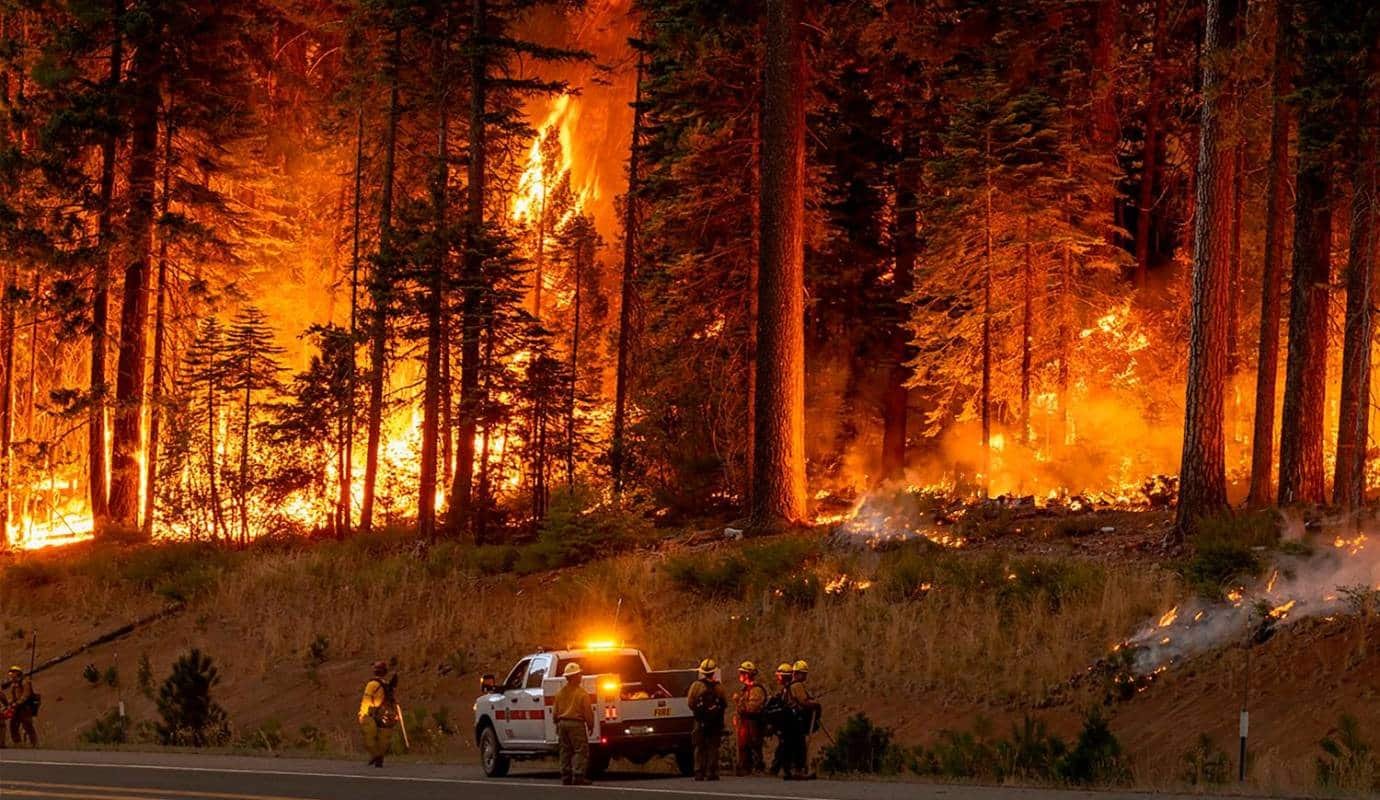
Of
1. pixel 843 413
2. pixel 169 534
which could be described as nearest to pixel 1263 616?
pixel 843 413

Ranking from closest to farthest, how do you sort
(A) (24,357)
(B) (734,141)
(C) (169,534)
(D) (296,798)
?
1. (D) (296,798)
2. (B) (734,141)
3. (C) (169,534)
4. (A) (24,357)

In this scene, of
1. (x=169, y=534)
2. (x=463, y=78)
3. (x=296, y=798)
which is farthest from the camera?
(x=169, y=534)

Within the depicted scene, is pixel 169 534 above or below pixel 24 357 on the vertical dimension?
below

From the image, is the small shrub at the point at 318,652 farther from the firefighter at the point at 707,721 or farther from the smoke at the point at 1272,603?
the smoke at the point at 1272,603

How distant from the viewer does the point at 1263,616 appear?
60.3 ft

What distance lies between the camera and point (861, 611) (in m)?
23.5

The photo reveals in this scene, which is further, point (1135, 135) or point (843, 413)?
point (1135, 135)

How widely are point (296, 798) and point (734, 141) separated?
21.7m

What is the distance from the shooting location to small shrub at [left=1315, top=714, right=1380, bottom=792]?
45.1 feet

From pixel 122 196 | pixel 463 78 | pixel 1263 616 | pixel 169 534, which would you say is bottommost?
pixel 169 534

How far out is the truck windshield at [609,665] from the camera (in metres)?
18.6

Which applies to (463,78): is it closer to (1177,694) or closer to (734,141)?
(734,141)

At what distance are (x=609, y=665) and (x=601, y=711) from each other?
1.14 m

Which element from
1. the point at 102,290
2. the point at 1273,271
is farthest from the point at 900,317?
the point at 102,290
